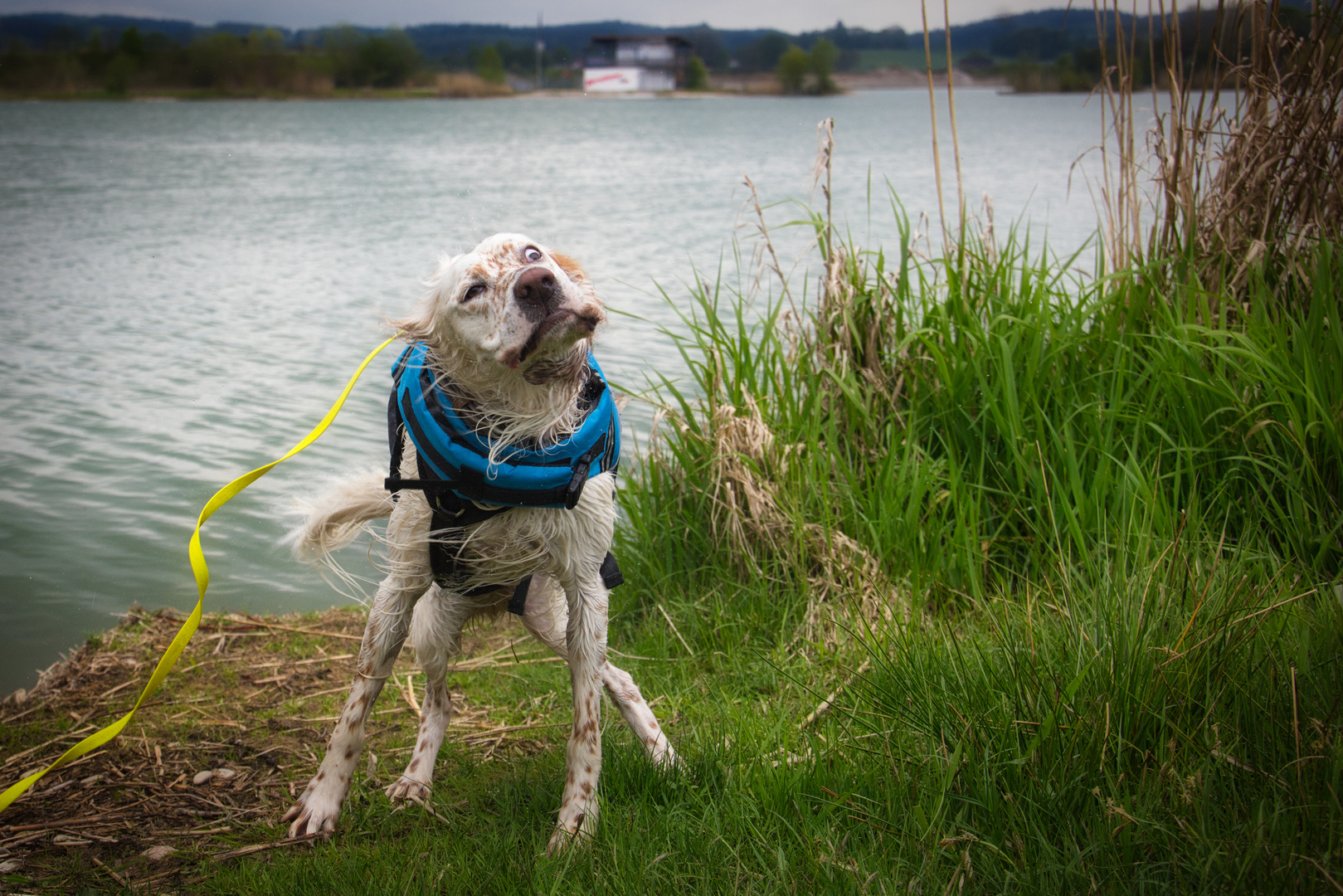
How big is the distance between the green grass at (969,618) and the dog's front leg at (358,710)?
0.11 metres

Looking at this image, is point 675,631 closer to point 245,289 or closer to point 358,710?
point 358,710

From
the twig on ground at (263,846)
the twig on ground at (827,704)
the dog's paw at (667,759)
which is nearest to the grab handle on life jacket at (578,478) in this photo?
the dog's paw at (667,759)

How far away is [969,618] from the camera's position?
316 cm

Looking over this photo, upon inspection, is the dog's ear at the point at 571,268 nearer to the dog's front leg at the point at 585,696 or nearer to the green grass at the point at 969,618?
the dog's front leg at the point at 585,696

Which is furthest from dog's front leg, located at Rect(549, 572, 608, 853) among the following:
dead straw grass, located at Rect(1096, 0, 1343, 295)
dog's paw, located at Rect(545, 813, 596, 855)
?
dead straw grass, located at Rect(1096, 0, 1343, 295)

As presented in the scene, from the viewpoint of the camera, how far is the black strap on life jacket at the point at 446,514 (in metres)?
2.35

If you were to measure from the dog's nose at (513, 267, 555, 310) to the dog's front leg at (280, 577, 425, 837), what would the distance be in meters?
0.95

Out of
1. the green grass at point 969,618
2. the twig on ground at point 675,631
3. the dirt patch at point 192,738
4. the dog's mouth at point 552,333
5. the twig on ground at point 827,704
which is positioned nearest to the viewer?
the green grass at point 969,618

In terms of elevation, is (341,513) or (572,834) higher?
(341,513)

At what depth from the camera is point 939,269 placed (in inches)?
187

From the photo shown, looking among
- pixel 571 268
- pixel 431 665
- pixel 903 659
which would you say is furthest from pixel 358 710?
pixel 903 659

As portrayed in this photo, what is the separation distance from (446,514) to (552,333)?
61 cm

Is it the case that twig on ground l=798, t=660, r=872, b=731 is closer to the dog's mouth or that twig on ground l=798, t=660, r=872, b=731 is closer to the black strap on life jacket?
the black strap on life jacket

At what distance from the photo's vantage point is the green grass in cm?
202
